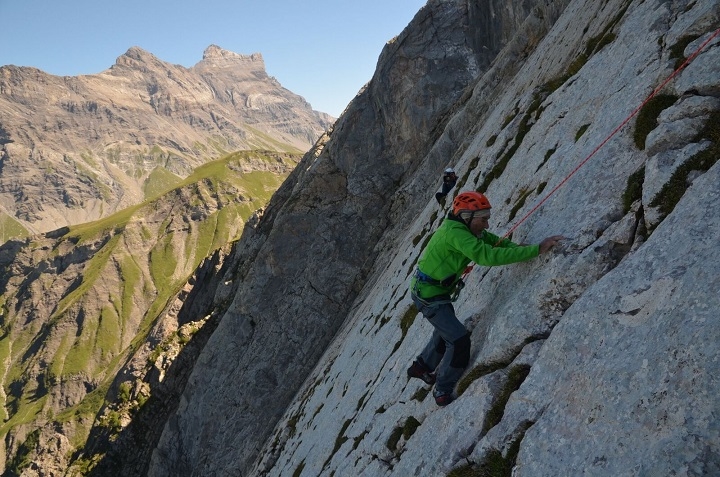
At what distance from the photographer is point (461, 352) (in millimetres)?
11234

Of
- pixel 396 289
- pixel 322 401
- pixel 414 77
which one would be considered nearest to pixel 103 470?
pixel 322 401

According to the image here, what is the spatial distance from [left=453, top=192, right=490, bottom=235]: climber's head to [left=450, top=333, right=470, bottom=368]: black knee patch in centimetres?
294

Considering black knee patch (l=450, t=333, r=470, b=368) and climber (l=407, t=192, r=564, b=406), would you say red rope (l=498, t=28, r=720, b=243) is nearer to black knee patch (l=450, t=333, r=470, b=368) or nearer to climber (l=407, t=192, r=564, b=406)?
climber (l=407, t=192, r=564, b=406)

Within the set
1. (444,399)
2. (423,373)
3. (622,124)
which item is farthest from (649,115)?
(423,373)

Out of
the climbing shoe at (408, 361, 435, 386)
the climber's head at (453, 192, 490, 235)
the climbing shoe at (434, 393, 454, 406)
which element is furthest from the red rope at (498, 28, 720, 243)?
the climbing shoe at (408, 361, 435, 386)

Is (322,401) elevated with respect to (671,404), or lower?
lower

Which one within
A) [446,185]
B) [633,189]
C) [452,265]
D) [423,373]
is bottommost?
[423,373]

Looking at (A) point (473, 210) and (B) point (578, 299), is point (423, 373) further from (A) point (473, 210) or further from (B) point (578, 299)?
(B) point (578, 299)

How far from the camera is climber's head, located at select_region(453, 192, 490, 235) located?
10.8 metres

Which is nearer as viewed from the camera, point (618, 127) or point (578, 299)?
point (578, 299)

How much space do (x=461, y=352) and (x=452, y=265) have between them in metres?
2.36

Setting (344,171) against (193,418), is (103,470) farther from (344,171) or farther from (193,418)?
(344,171)

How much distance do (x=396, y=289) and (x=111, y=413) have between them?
65194mm

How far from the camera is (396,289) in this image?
26453mm
